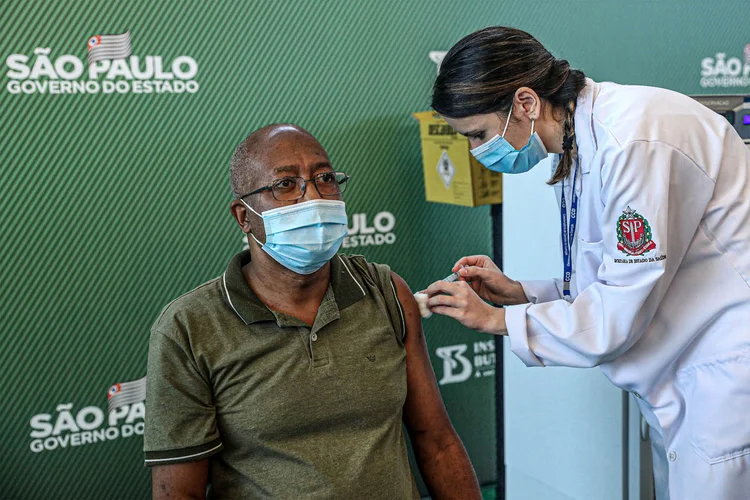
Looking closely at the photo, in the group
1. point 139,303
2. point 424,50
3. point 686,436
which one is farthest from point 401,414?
point 424,50

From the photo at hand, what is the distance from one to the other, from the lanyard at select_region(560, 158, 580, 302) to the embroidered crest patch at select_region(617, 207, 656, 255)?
0.22 meters

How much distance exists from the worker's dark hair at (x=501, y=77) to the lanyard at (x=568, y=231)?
0.30 ft

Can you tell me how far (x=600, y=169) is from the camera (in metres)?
1.46

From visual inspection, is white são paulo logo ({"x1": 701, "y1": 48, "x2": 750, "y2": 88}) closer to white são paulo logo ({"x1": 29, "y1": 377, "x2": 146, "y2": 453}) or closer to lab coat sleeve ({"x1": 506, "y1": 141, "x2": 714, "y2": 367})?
lab coat sleeve ({"x1": 506, "y1": 141, "x2": 714, "y2": 367})

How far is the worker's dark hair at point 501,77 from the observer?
1.50 metres

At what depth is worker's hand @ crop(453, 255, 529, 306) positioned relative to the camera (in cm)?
183

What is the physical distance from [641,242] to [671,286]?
19cm

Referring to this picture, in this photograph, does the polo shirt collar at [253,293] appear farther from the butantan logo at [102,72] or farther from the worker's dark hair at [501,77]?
the butantan logo at [102,72]

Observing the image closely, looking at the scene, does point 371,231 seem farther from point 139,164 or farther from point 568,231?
point 568,231

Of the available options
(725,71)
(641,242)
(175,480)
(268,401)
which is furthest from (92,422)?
(725,71)

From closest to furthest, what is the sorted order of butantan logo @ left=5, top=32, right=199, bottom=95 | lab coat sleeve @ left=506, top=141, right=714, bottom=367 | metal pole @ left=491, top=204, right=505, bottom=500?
lab coat sleeve @ left=506, top=141, right=714, bottom=367
butantan logo @ left=5, top=32, right=199, bottom=95
metal pole @ left=491, top=204, right=505, bottom=500

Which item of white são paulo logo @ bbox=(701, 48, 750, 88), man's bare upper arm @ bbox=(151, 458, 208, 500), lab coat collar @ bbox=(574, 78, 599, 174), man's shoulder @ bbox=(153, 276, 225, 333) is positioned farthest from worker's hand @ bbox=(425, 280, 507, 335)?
white são paulo logo @ bbox=(701, 48, 750, 88)

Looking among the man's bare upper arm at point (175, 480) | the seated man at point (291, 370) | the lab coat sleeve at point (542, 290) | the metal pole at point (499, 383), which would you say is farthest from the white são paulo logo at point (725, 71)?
the man's bare upper arm at point (175, 480)

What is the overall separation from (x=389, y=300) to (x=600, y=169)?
21.1 inches
